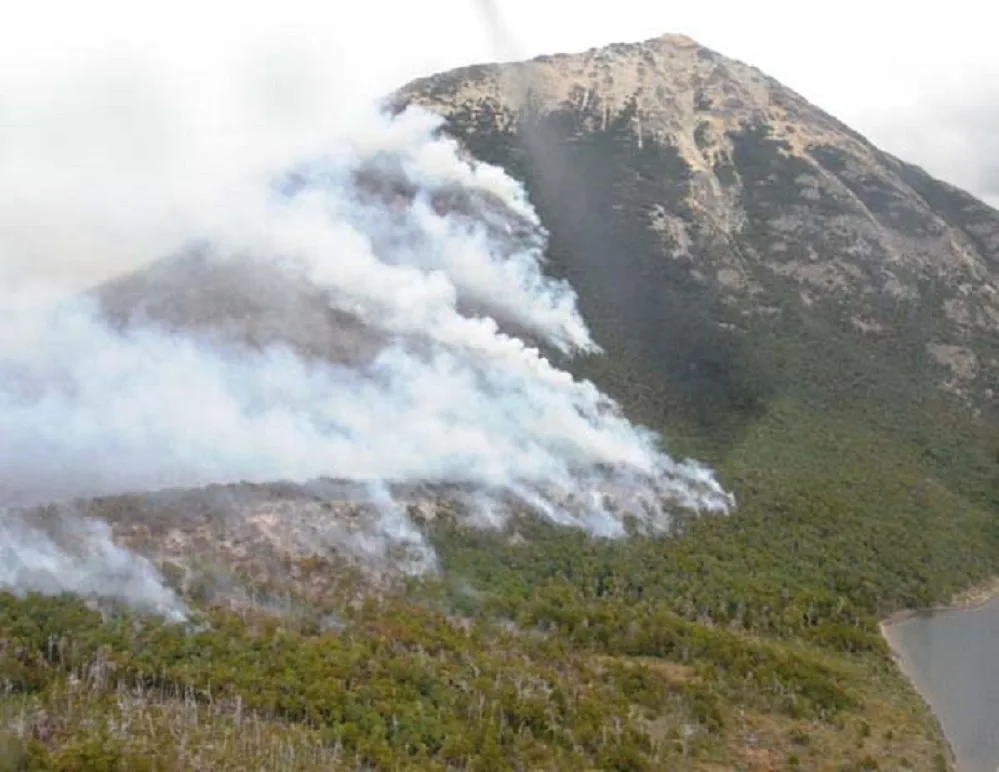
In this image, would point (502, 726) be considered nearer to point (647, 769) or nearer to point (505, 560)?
point (647, 769)

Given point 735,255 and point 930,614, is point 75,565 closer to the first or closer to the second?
point 930,614

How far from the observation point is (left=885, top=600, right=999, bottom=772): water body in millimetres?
76500

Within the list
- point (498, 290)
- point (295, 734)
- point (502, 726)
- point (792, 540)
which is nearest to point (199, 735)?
point (295, 734)

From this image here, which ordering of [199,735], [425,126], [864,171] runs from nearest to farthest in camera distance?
[199,735] → [425,126] → [864,171]

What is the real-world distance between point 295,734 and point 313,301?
7856 cm

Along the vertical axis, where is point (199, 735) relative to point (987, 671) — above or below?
below

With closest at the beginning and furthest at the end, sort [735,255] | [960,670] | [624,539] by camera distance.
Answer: [960,670], [624,539], [735,255]

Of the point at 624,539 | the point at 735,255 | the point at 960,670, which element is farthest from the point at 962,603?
the point at 735,255

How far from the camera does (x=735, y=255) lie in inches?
6924

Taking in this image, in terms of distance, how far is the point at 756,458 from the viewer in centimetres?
13225

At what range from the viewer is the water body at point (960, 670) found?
76.5 meters

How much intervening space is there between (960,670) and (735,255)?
95317mm

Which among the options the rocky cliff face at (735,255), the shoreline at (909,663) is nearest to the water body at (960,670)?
the shoreline at (909,663)

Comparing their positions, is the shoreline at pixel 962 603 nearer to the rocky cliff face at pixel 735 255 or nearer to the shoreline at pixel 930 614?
the shoreline at pixel 930 614
